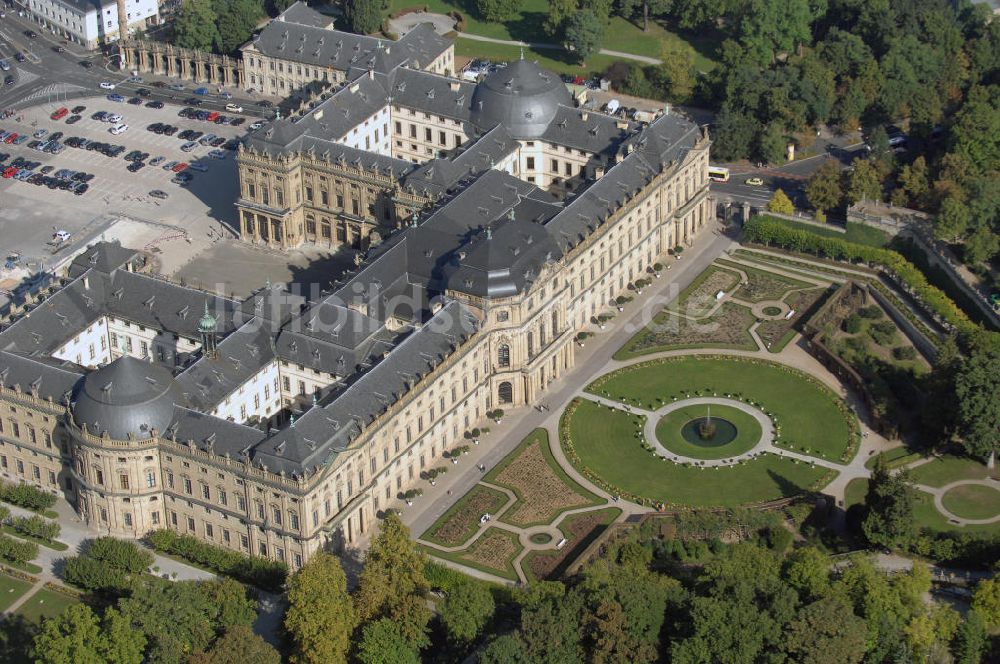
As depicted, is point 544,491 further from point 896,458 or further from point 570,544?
point 896,458

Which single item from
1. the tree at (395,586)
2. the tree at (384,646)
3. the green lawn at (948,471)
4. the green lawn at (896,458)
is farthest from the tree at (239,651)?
the green lawn at (948,471)

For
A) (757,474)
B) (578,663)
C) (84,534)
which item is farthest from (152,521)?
(757,474)

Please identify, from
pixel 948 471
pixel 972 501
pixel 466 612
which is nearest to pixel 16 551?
pixel 466 612

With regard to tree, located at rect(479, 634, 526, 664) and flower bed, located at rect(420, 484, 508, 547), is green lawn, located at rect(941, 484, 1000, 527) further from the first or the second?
tree, located at rect(479, 634, 526, 664)

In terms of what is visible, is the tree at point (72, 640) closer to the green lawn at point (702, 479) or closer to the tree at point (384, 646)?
the tree at point (384, 646)

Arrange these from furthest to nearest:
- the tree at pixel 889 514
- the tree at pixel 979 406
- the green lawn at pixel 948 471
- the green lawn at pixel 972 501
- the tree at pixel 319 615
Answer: the green lawn at pixel 948 471, the tree at pixel 979 406, the green lawn at pixel 972 501, the tree at pixel 889 514, the tree at pixel 319 615

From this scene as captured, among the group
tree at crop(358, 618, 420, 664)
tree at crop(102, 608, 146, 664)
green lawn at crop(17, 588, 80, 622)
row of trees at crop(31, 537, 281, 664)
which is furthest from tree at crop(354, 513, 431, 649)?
green lawn at crop(17, 588, 80, 622)
